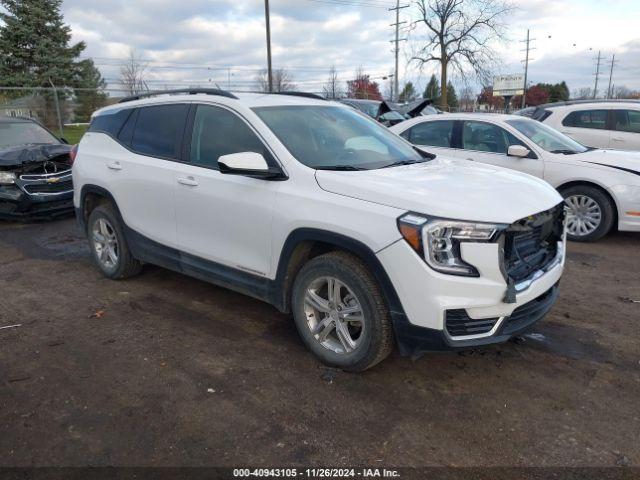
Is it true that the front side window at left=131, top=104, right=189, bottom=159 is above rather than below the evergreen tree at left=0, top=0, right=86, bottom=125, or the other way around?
below

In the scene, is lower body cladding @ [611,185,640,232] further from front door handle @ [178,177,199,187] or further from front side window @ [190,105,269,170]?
front door handle @ [178,177,199,187]

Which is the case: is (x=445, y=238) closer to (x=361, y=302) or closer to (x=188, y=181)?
(x=361, y=302)

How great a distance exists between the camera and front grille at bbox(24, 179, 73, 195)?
7.74 meters

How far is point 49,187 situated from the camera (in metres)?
7.93

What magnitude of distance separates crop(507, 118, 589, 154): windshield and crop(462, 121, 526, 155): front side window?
0.20 m

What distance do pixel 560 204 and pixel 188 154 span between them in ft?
9.42

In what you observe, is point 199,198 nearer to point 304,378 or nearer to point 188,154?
point 188,154

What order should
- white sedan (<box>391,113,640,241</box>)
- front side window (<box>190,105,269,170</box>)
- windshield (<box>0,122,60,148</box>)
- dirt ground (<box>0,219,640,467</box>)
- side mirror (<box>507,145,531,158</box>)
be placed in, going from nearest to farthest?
1. dirt ground (<box>0,219,640,467</box>)
2. front side window (<box>190,105,269,170</box>)
3. white sedan (<box>391,113,640,241</box>)
4. side mirror (<box>507,145,531,158</box>)
5. windshield (<box>0,122,60,148</box>)

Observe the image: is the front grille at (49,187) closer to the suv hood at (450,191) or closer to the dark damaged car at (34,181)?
the dark damaged car at (34,181)

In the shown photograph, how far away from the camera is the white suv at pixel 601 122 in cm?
958

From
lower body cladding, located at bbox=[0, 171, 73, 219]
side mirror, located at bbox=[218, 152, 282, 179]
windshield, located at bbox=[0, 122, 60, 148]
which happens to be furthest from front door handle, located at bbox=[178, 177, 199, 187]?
windshield, located at bbox=[0, 122, 60, 148]

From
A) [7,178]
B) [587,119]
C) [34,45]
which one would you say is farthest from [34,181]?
[34,45]

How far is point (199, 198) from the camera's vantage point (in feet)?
13.4

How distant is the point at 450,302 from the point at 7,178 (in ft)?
23.5
